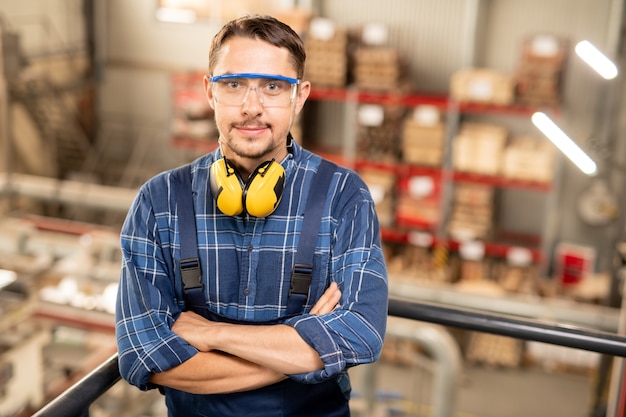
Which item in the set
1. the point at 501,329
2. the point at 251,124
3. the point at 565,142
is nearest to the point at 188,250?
the point at 251,124

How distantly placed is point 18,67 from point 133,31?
2.62 meters

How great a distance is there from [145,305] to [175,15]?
12053mm

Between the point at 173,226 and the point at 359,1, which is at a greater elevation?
the point at 359,1

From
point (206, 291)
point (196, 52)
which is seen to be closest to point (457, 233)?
point (196, 52)

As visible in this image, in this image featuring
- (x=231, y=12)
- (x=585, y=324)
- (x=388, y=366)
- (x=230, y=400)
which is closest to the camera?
(x=230, y=400)

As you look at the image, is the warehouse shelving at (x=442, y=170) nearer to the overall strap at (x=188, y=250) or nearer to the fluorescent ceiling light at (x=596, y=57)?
the fluorescent ceiling light at (x=596, y=57)

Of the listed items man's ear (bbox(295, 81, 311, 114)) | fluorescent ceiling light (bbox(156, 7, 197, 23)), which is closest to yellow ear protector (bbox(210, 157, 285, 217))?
man's ear (bbox(295, 81, 311, 114))

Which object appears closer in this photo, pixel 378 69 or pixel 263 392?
pixel 263 392

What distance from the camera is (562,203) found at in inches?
446

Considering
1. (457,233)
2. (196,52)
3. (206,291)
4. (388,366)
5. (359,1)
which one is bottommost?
(388,366)

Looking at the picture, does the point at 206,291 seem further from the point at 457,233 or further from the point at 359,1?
the point at 359,1

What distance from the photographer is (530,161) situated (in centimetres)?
1017

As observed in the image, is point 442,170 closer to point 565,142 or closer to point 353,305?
point 565,142

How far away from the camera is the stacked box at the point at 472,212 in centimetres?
1062
